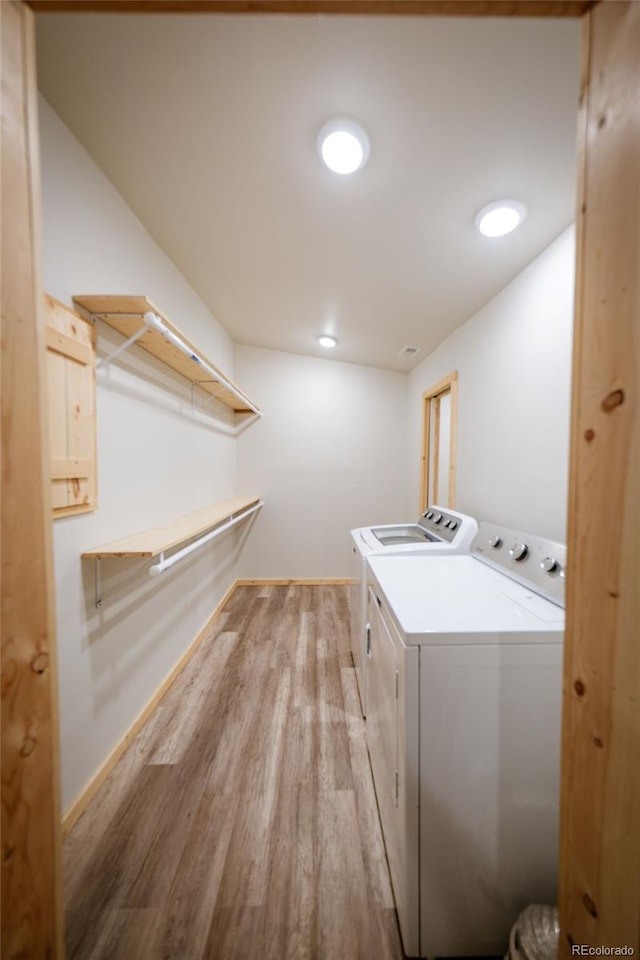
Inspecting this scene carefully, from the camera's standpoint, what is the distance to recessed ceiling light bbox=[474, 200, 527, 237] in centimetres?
125

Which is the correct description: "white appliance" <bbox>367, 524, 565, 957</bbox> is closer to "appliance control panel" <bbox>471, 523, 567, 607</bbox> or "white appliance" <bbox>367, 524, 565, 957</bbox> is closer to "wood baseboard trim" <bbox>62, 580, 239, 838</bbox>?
"appliance control panel" <bbox>471, 523, 567, 607</bbox>

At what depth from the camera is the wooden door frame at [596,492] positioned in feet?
1.64

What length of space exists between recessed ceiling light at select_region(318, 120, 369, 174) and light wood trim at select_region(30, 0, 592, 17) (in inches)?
24.2

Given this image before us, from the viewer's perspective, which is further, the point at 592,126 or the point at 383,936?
the point at 383,936

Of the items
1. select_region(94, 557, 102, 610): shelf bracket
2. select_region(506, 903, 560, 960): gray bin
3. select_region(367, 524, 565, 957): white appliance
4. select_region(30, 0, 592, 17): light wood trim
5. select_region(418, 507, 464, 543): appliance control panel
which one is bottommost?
select_region(506, 903, 560, 960): gray bin

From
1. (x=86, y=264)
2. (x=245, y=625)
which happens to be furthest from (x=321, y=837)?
(x=86, y=264)

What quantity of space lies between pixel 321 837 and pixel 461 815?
64 cm

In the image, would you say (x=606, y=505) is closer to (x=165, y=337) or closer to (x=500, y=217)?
(x=500, y=217)

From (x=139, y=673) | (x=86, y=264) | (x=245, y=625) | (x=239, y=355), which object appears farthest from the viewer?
(x=239, y=355)

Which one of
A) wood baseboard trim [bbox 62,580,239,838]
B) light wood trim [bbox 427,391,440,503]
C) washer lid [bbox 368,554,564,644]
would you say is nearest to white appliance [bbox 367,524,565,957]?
washer lid [bbox 368,554,564,644]

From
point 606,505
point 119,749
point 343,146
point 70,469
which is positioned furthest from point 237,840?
point 343,146

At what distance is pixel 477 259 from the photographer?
5.13 ft

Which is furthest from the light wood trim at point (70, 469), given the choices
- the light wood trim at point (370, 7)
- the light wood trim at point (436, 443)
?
the light wood trim at point (436, 443)

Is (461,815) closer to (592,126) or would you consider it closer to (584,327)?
(584,327)
